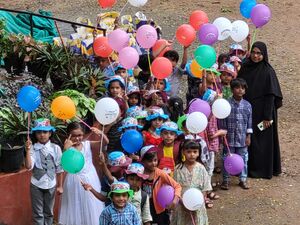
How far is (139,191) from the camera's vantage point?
7.07 m

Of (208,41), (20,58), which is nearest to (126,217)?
(208,41)

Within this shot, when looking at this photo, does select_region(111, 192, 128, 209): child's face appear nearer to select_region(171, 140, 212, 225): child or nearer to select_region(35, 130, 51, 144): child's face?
select_region(171, 140, 212, 225): child

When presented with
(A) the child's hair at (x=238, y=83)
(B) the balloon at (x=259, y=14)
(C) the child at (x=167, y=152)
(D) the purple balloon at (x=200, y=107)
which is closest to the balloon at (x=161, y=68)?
(D) the purple balloon at (x=200, y=107)

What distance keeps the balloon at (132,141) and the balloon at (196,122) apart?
0.55m

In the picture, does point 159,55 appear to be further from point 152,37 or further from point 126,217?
point 126,217

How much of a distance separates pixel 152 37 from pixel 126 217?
113 inches

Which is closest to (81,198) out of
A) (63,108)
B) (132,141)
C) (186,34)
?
(132,141)

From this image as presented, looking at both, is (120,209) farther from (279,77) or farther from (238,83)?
(279,77)

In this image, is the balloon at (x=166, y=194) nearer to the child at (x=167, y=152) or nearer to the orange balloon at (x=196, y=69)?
the child at (x=167, y=152)

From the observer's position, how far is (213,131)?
28.7 feet

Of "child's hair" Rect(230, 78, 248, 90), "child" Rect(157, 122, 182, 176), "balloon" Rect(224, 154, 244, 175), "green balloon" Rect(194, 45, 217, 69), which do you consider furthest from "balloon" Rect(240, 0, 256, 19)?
"child" Rect(157, 122, 182, 176)

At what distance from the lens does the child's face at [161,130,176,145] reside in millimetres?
7672

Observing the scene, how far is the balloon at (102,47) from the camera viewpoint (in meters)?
9.16

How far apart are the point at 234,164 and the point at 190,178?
114cm
